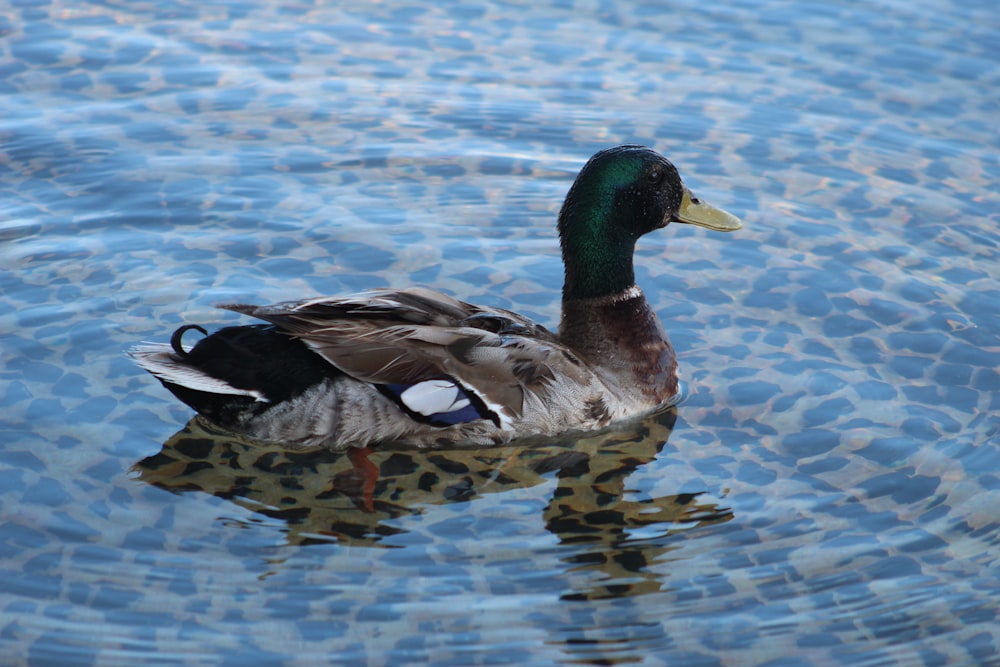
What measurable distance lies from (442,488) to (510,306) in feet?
6.06

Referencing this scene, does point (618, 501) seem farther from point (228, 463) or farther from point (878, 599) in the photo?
point (228, 463)

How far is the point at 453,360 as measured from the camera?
6492mm

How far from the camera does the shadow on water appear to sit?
598cm

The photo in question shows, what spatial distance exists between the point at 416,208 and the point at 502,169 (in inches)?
32.0

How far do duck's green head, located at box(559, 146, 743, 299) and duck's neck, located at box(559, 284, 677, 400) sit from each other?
8 cm

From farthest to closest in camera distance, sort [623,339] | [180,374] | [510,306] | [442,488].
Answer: [510,306] < [623,339] < [442,488] < [180,374]

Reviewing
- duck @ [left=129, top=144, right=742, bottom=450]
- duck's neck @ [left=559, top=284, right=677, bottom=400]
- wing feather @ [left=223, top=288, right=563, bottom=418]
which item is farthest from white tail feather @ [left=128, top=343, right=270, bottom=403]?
duck's neck @ [left=559, top=284, right=677, bottom=400]

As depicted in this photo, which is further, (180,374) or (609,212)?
(609,212)

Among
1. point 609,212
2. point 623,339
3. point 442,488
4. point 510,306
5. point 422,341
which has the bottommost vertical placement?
point 442,488

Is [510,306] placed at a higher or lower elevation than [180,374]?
lower

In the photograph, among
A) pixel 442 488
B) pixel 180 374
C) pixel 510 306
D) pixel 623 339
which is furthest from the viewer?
pixel 510 306

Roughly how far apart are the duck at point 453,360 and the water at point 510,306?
6.5 inches

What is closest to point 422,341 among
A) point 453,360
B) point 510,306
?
point 453,360

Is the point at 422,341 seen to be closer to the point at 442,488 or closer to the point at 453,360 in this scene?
the point at 453,360
